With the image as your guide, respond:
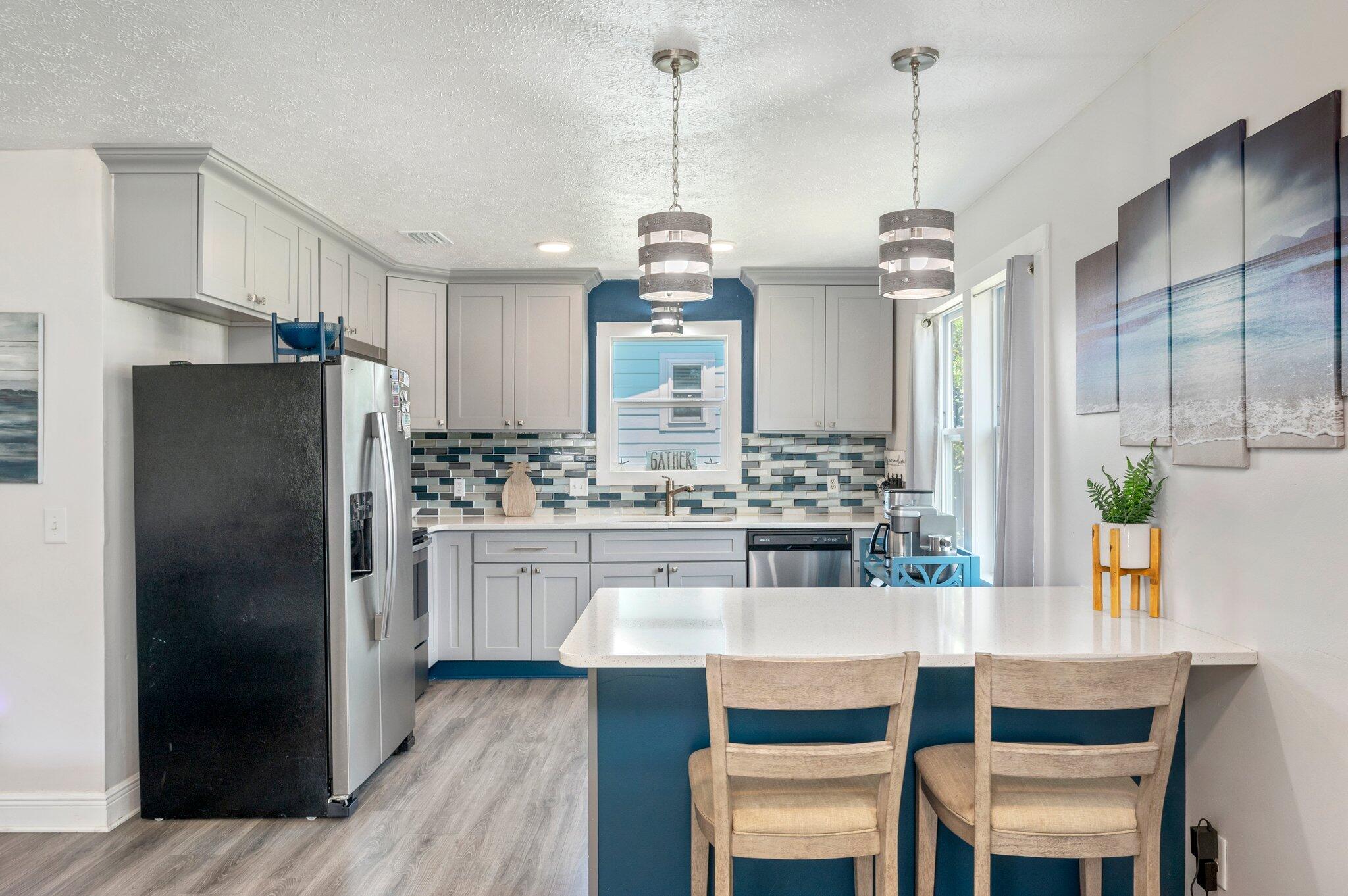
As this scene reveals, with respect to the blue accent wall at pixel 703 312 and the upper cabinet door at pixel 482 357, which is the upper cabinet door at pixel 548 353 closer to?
the upper cabinet door at pixel 482 357

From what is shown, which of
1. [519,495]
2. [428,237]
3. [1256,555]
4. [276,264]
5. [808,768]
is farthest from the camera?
[519,495]

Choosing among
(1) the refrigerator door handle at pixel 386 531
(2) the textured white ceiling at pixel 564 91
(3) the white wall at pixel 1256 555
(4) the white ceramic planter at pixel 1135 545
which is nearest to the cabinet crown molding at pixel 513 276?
(2) the textured white ceiling at pixel 564 91

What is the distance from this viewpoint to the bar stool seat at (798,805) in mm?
1696

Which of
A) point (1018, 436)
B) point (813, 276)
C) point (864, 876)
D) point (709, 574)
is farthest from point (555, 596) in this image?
point (864, 876)

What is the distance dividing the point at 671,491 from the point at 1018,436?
2622 millimetres

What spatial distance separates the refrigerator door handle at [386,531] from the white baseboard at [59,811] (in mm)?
1074

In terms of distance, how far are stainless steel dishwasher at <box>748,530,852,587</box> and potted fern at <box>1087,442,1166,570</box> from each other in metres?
2.42

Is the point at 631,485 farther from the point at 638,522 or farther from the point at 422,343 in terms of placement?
the point at 422,343

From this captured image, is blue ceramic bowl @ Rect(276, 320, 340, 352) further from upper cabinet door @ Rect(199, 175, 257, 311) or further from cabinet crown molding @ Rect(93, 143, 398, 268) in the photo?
cabinet crown molding @ Rect(93, 143, 398, 268)

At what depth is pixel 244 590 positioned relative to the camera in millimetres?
2957

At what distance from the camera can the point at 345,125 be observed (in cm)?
275

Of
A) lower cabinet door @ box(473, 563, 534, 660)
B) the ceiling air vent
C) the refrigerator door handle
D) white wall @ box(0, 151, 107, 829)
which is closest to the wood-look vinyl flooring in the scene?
white wall @ box(0, 151, 107, 829)

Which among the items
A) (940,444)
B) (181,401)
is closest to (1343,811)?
(940,444)

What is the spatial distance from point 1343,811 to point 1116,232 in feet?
5.29
